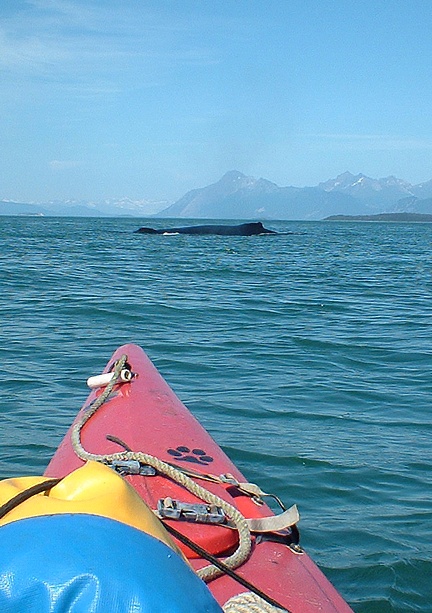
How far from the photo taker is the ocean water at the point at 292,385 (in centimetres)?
464

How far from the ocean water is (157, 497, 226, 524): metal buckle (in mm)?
1412

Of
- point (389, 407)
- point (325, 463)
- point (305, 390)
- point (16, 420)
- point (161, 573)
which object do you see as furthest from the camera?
point (305, 390)

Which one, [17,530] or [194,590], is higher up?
[17,530]

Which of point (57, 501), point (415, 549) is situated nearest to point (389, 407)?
point (415, 549)

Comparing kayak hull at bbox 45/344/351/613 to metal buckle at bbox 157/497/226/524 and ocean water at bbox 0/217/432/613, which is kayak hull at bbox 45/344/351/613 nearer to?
metal buckle at bbox 157/497/226/524

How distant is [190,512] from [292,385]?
5.08 m

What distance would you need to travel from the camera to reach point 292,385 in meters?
7.91

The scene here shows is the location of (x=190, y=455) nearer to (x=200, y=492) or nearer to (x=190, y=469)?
(x=190, y=469)

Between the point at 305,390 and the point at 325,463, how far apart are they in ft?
6.92

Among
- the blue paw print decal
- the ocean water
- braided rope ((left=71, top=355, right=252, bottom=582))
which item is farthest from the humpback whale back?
braided rope ((left=71, top=355, right=252, bottom=582))

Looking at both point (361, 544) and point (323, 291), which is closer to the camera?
point (361, 544)

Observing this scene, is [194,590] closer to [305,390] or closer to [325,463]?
[325,463]

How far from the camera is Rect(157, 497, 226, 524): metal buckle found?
9.45 ft

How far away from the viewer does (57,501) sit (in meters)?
1.74
